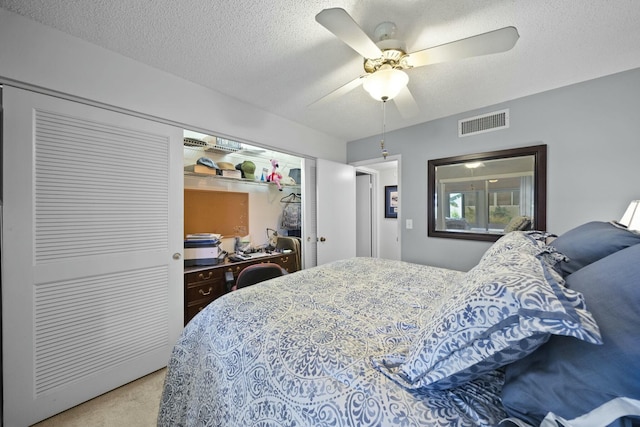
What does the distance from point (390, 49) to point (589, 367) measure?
1.67 metres

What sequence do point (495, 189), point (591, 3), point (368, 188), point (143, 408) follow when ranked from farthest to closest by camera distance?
1. point (368, 188)
2. point (495, 189)
3. point (143, 408)
4. point (591, 3)

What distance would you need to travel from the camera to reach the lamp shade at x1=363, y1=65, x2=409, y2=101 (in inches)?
56.8

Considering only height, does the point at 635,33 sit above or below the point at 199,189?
above

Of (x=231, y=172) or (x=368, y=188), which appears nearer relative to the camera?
(x=231, y=172)

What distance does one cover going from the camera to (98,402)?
5.38 feet

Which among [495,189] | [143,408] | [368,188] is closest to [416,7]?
[495,189]

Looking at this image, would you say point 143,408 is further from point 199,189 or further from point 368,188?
point 368,188

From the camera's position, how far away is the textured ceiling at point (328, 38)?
1329 millimetres

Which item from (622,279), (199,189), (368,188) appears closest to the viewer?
(622,279)

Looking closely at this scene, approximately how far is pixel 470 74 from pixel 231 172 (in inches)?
103

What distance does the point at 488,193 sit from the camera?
253 cm

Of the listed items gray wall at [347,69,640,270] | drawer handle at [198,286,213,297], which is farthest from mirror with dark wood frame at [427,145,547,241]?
drawer handle at [198,286,213,297]

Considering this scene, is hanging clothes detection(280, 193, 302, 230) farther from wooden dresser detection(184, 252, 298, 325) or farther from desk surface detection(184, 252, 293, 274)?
wooden dresser detection(184, 252, 298, 325)

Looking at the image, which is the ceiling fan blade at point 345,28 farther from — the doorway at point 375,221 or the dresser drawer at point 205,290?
the doorway at point 375,221
